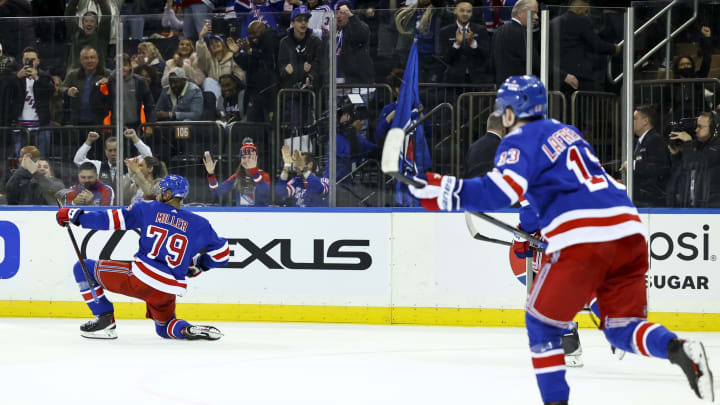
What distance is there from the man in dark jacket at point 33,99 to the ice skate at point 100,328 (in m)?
1.96

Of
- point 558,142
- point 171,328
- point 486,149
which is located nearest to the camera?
point 558,142

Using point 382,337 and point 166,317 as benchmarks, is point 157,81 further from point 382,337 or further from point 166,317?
point 382,337

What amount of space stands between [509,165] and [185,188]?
336 centimetres

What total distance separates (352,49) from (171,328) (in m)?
2.46

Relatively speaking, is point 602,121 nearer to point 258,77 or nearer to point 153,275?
point 258,77

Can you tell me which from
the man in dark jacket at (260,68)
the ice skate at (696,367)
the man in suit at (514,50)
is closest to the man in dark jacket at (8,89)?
the man in dark jacket at (260,68)

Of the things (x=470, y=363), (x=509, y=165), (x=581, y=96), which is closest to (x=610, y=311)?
(x=509, y=165)

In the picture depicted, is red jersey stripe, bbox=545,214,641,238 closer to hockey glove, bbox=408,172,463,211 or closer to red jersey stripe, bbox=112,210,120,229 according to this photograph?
hockey glove, bbox=408,172,463,211

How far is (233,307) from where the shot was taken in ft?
25.1

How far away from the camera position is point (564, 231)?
371 centimetres

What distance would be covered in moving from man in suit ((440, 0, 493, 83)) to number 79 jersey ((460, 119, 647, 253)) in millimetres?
3652

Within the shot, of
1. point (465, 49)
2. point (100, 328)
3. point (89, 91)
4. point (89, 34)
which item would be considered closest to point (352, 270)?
point (465, 49)

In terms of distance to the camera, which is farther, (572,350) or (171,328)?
(171,328)

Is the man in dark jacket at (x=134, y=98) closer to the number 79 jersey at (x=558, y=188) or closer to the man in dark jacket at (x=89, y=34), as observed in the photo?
the man in dark jacket at (x=89, y=34)
